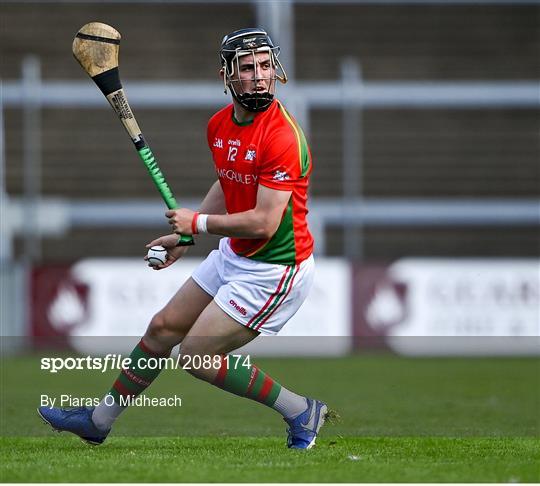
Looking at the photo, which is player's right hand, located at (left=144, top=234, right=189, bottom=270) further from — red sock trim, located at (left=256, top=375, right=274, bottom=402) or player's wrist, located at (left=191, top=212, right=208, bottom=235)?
red sock trim, located at (left=256, top=375, right=274, bottom=402)

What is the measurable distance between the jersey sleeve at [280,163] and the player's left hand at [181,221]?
1.27 feet

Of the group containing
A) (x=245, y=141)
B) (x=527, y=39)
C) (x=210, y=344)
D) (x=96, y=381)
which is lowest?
(x=96, y=381)

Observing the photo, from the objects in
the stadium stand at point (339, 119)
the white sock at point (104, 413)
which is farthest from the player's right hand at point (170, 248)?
the stadium stand at point (339, 119)

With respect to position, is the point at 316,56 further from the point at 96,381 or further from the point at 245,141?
the point at 245,141

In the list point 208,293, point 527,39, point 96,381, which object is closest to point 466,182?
point 527,39

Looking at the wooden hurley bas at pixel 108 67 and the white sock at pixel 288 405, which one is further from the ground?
the wooden hurley bas at pixel 108 67

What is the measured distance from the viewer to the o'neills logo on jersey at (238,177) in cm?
599

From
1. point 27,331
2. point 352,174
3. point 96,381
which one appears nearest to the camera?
point 96,381

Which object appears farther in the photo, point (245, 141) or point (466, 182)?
point (466, 182)

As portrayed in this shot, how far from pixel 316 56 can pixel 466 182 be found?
9.94 ft

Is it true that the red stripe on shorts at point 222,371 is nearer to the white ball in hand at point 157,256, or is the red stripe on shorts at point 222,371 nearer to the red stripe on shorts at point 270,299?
the red stripe on shorts at point 270,299

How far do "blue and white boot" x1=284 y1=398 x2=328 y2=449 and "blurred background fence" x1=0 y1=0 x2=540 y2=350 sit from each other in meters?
11.1

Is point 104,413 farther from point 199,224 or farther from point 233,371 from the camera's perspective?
point 199,224

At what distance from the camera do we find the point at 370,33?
19562 millimetres
